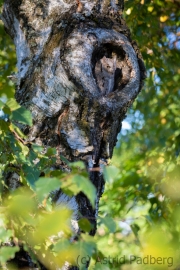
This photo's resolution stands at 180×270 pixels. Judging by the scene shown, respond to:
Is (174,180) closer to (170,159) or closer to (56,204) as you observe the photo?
(170,159)

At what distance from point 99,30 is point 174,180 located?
5.87 ft

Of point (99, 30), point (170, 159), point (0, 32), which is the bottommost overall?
point (99, 30)

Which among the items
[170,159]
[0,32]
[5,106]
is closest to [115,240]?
[170,159]

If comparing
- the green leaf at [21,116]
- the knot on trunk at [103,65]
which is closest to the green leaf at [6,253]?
the green leaf at [21,116]

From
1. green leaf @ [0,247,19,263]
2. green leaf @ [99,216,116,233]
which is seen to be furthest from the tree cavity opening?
green leaf @ [0,247,19,263]

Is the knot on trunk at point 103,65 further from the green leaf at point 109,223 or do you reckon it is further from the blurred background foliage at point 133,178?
the green leaf at point 109,223

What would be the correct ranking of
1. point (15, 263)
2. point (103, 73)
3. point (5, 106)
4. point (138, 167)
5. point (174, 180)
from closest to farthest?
point (5, 106)
point (15, 263)
point (103, 73)
point (174, 180)
point (138, 167)

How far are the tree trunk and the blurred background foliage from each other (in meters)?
0.14

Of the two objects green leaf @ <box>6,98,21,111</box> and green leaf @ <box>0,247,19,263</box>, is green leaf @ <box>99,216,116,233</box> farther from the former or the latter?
green leaf @ <box>6,98,21,111</box>

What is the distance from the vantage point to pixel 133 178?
398cm

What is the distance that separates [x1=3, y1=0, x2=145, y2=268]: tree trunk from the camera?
163 centimetres

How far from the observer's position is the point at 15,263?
1.41 metres

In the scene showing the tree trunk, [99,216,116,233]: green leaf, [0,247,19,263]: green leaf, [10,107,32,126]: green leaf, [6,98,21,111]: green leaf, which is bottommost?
[0,247,19,263]: green leaf

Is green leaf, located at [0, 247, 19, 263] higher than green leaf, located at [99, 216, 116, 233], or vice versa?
green leaf, located at [99, 216, 116, 233]
